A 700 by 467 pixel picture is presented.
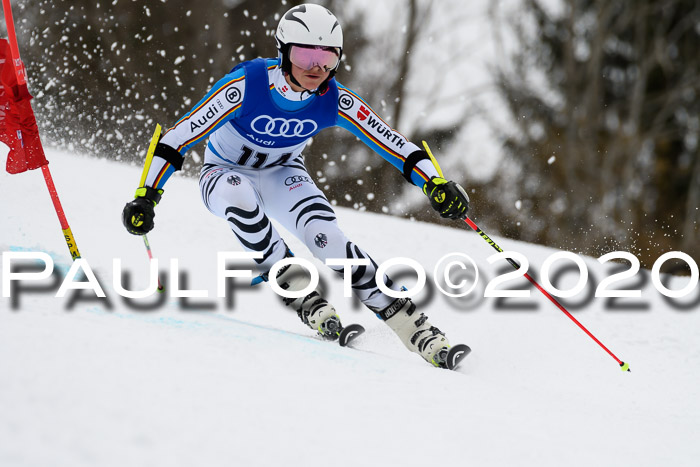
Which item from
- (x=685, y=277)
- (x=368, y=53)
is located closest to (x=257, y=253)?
(x=685, y=277)

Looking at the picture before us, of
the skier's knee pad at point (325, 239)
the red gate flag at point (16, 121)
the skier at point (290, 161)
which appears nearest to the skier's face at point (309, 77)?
the skier at point (290, 161)

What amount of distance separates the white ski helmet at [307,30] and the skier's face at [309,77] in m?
0.04

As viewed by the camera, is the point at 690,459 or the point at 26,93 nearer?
the point at 690,459

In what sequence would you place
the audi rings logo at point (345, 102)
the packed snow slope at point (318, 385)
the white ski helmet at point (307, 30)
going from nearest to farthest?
1. the packed snow slope at point (318, 385)
2. the white ski helmet at point (307, 30)
3. the audi rings logo at point (345, 102)

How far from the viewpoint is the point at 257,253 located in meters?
3.40

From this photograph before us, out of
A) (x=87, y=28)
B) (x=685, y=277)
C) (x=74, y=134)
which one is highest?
(x=87, y=28)

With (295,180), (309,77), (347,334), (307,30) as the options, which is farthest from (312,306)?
(307,30)

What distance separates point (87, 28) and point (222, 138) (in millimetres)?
12734

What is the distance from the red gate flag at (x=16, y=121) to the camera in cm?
330

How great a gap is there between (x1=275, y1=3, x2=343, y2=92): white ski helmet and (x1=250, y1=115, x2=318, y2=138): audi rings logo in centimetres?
24

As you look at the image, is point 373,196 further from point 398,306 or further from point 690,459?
point 690,459

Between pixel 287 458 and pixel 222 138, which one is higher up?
pixel 222 138

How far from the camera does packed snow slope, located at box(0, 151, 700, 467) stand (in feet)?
5.25

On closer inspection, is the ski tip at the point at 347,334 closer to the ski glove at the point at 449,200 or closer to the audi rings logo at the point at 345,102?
the ski glove at the point at 449,200
